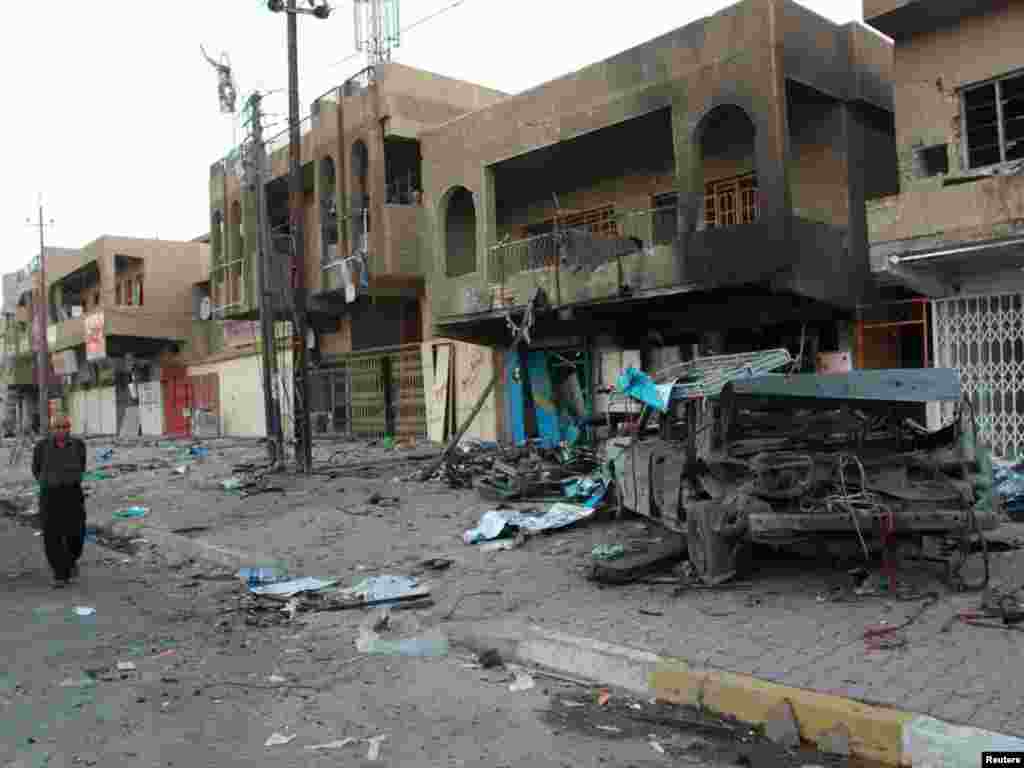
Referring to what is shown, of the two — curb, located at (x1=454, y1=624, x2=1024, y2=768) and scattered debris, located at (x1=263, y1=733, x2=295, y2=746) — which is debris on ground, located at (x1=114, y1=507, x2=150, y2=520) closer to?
curb, located at (x1=454, y1=624, x2=1024, y2=768)

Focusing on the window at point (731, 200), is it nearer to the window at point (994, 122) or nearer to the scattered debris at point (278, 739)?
the window at point (994, 122)

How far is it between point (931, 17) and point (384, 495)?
968 cm

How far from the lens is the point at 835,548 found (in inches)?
228

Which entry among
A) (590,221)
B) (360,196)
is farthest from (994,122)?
(360,196)

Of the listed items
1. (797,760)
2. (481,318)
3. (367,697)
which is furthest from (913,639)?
(481,318)

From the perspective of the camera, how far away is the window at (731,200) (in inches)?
593

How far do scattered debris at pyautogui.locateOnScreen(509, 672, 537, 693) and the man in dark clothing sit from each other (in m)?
5.22

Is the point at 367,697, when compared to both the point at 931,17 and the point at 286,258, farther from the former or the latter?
the point at 286,258

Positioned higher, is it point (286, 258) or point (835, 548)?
point (286, 258)

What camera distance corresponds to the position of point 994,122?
10.7 m

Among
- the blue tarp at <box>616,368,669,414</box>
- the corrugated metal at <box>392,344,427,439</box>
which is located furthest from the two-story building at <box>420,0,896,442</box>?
the blue tarp at <box>616,368,669,414</box>

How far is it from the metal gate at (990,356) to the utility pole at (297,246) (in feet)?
32.9

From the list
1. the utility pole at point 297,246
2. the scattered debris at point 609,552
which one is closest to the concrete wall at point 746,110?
the utility pole at point 297,246

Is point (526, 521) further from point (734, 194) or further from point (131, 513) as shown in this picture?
point (734, 194)
